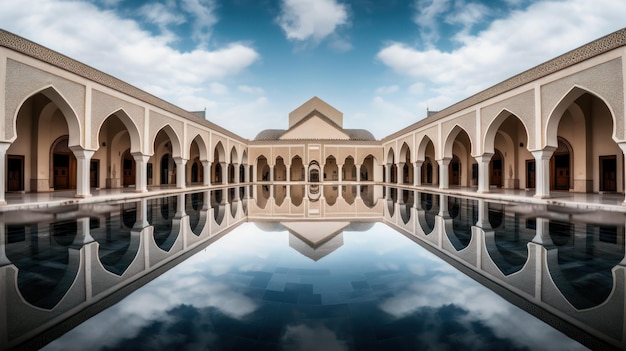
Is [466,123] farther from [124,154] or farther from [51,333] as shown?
[124,154]

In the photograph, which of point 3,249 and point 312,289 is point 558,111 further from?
point 3,249

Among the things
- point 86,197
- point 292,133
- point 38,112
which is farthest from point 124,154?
point 292,133

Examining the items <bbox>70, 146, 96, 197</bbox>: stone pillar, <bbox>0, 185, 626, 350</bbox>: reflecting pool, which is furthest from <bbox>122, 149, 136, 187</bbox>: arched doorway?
<bbox>0, 185, 626, 350</bbox>: reflecting pool

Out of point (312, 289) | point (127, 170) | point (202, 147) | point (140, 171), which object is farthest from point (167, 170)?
point (312, 289)

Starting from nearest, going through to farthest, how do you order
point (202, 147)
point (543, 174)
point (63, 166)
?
point (543, 174) → point (63, 166) → point (202, 147)

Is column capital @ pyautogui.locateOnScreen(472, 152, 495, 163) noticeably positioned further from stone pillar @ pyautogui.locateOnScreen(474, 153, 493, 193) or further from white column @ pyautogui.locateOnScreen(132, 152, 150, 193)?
white column @ pyautogui.locateOnScreen(132, 152, 150, 193)

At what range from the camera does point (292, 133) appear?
29.9m

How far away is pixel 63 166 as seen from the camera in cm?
1445

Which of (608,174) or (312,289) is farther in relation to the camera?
(608,174)

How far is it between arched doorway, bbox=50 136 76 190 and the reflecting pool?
11.3 meters

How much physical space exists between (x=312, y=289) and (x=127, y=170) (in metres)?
18.9

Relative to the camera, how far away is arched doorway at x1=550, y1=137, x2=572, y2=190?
1370 centimetres

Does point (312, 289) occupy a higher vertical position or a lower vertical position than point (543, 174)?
lower

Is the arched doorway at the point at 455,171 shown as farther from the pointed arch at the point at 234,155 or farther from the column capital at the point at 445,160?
the pointed arch at the point at 234,155
